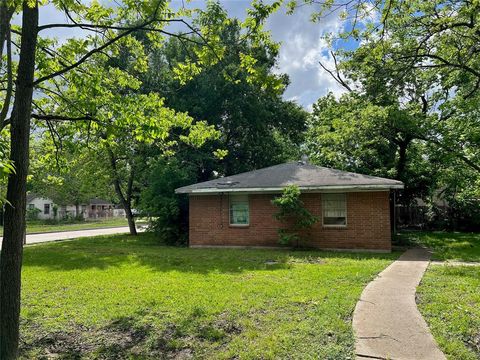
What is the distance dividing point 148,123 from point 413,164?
795 inches

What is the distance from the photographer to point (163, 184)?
18.9 m

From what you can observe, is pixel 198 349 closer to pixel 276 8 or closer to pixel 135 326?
pixel 135 326

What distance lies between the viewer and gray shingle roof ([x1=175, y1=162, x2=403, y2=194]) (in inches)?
551

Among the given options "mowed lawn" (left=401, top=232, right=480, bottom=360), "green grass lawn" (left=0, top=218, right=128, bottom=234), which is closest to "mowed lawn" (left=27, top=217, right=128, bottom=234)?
"green grass lawn" (left=0, top=218, right=128, bottom=234)

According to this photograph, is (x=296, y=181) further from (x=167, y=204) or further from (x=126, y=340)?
(x=126, y=340)

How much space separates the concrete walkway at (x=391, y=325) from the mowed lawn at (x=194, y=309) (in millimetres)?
208

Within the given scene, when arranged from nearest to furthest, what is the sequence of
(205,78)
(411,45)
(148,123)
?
(148,123)
(411,45)
(205,78)

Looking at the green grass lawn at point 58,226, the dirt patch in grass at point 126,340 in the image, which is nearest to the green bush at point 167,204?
the dirt patch in grass at point 126,340

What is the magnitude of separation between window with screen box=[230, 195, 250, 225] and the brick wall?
0.72 ft

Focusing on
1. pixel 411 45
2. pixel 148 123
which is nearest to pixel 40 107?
pixel 148 123

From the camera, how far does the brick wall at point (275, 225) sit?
14078mm

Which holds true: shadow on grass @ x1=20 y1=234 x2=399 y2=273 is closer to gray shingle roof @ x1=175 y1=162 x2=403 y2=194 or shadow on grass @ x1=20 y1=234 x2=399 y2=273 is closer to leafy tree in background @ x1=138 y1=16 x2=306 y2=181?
gray shingle roof @ x1=175 y1=162 x2=403 y2=194

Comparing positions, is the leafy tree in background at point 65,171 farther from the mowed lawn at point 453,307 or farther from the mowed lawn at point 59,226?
the mowed lawn at point 453,307

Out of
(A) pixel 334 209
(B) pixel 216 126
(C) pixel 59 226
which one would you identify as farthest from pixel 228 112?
(C) pixel 59 226
